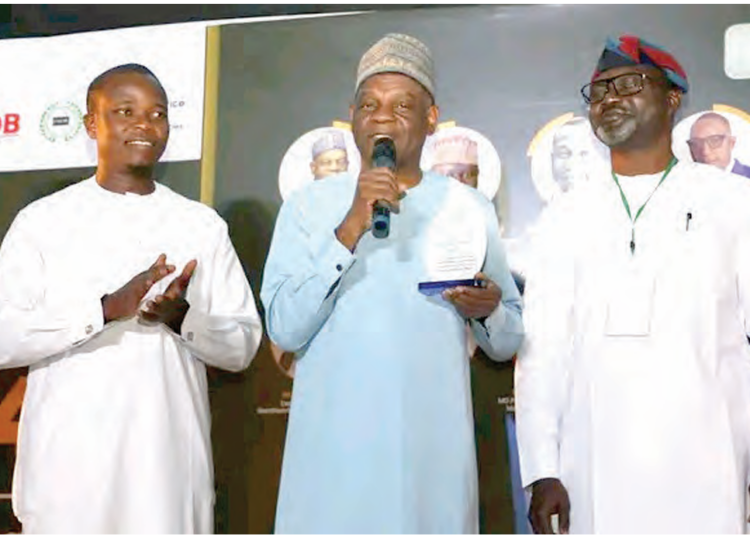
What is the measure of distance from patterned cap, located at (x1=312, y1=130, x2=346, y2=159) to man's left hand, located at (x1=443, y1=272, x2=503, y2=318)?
1233 millimetres

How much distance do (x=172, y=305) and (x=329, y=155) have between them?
3.73 ft

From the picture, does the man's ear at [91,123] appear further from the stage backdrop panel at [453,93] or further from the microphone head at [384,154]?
Answer: the microphone head at [384,154]

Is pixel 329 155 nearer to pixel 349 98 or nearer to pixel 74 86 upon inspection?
pixel 349 98

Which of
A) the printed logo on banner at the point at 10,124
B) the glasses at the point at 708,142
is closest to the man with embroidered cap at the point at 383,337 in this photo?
the glasses at the point at 708,142

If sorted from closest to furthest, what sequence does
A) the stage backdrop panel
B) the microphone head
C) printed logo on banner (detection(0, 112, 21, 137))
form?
the microphone head → the stage backdrop panel → printed logo on banner (detection(0, 112, 21, 137))

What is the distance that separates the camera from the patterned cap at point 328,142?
409 centimetres

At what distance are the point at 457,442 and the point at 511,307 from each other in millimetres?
481

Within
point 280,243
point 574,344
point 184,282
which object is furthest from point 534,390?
point 184,282

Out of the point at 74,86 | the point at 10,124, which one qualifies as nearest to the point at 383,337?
the point at 74,86

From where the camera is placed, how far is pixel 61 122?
4.34 meters

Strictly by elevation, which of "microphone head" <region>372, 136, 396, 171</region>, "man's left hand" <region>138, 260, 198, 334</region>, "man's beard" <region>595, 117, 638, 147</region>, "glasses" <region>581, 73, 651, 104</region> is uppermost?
"glasses" <region>581, 73, 651, 104</region>

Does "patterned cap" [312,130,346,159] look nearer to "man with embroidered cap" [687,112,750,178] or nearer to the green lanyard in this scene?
the green lanyard

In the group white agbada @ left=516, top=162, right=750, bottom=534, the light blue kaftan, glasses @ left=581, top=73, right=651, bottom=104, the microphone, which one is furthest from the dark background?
the microphone

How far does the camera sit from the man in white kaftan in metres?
3.19
